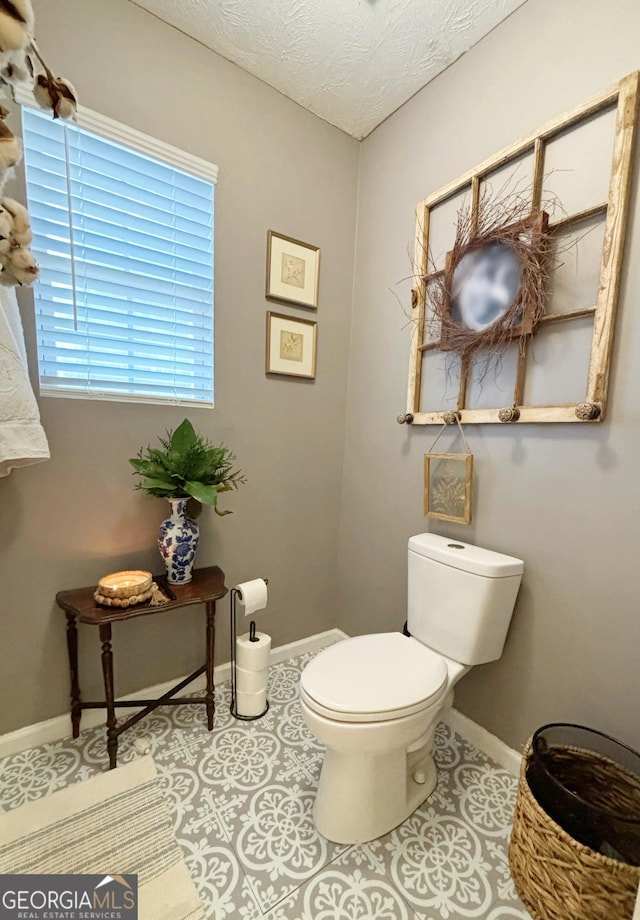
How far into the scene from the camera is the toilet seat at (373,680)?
100cm

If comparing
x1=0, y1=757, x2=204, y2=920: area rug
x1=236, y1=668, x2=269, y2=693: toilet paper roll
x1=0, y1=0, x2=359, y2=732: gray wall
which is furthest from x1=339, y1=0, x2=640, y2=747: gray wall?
x1=0, y1=757, x2=204, y2=920: area rug

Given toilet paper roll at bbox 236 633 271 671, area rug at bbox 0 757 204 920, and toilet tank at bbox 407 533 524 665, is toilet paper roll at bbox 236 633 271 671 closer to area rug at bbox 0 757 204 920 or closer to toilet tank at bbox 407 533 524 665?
area rug at bbox 0 757 204 920

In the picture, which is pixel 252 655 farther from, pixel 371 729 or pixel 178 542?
pixel 371 729

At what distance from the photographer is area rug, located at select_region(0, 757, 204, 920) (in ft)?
3.11

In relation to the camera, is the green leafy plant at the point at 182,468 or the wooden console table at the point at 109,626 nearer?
the wooden console table at the point at 109,626

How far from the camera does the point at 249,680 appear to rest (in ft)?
5.02

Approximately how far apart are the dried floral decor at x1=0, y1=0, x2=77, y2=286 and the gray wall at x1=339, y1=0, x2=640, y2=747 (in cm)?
132

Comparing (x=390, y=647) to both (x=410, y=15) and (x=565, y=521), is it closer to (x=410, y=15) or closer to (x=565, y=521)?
(x=565, y=521)

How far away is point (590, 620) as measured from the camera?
3.70 feet

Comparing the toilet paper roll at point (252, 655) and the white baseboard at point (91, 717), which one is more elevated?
the toilet paper roll at point (252, 655)

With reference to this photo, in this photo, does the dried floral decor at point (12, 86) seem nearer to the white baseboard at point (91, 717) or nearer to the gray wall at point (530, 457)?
the gray wall at point (530, 457)

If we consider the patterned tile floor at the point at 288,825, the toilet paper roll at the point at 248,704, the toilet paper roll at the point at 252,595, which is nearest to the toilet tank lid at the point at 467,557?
the toilet paper roll at the point at 252,595

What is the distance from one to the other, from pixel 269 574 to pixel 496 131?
1.96 metres

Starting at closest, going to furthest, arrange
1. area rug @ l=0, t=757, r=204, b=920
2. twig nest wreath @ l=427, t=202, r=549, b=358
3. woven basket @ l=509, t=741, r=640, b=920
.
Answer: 1. woven basket @ l=509, t=741, r=640, b=920
2. area rug @ l=0, t=757, r=204, b=920
3. twig nest wreath @ l=427, t=202, r=549, b=358
